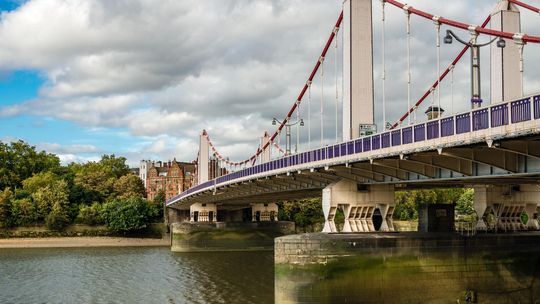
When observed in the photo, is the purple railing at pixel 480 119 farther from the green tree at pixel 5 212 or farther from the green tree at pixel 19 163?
the green tree at pixel 19 163

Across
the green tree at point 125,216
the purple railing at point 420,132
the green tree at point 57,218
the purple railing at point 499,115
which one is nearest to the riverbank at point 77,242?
the green tree at point 125,216

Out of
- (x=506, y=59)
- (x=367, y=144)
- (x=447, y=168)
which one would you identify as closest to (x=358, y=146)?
(x=367, y=144)

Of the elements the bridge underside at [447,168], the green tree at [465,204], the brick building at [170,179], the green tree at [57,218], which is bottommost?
the green tree at [57,218]

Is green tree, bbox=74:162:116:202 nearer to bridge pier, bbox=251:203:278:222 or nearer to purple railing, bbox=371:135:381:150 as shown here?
bridge pier, bbox=251:203:278:222

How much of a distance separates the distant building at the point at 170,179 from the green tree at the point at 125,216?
4723cm

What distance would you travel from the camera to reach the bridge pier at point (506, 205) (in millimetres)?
42062

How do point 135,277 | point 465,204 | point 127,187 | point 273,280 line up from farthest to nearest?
1. point 127,187
2. point 465,204
3. point 135,277
4. point 273,280

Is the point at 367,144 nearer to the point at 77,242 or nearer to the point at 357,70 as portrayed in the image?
the point at 357,70

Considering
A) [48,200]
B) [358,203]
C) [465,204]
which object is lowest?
[465,204]

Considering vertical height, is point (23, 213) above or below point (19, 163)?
below

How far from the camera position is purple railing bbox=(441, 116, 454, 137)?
28.5 metres

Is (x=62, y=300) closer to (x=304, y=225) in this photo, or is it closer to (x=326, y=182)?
(x=326, y=182)

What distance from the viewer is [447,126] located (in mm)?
28781

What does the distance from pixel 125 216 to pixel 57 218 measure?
401 inches
